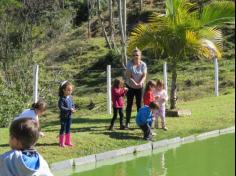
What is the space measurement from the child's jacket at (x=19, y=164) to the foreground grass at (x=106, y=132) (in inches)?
221

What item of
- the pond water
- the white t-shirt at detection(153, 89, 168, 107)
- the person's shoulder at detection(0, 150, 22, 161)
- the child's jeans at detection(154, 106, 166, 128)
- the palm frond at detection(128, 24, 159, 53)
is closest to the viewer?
the person's shoulder at detection(0, 150, 22, 161)

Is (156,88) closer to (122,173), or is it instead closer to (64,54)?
(122,173)

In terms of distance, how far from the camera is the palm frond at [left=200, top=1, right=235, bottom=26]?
15.0m

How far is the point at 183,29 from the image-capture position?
48.9ft

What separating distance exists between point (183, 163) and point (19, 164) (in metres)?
6.50

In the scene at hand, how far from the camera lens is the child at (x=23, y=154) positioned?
154 inches

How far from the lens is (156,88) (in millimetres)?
13062

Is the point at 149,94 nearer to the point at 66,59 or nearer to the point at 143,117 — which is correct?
the point at 143,117

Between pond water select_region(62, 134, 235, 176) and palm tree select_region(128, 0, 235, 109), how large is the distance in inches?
146

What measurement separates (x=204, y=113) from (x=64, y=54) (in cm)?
2334

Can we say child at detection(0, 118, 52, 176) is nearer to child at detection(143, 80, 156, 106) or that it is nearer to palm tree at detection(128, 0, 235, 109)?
child at detection(143, 80, 156, 106)

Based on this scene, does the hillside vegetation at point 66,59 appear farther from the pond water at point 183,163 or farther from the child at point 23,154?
the child at point 23,154

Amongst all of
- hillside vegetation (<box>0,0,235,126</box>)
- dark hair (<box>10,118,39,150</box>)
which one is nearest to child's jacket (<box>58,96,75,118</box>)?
hillside vegetation (<box>0,0,235,126</box>)

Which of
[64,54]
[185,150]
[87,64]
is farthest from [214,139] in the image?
[64,54]
